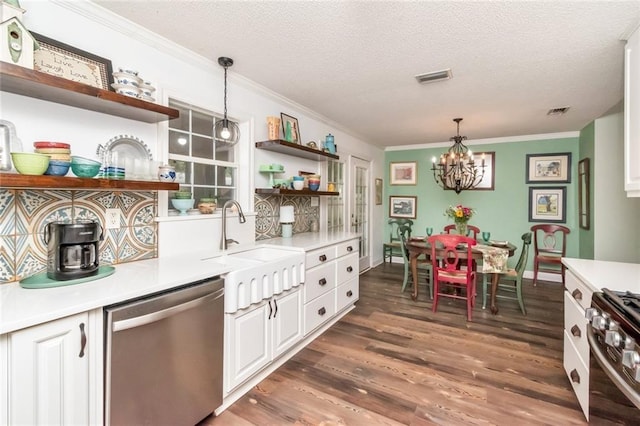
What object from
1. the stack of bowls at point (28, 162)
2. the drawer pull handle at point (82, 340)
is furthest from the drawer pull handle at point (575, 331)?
the stack of bowls at point (28, 162)

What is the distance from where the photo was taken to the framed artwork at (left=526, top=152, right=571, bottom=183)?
4809 mm

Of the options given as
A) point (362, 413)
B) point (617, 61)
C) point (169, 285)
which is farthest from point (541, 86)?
point (169, 285)

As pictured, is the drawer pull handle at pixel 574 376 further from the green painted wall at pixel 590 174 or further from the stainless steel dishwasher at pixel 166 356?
the green painted wall at pixel 590 174

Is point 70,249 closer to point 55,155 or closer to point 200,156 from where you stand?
point 55,155

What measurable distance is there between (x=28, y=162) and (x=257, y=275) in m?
1.28

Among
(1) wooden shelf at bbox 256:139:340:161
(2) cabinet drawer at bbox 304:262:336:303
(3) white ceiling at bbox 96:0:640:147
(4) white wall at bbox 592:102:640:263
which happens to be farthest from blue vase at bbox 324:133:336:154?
(4) white wall at bbox 592:102:640:263

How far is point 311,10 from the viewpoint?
1.77 metres

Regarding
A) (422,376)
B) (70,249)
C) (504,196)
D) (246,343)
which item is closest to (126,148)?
(70,249)

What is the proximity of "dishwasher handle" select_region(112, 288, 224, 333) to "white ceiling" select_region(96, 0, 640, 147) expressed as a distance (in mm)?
1664

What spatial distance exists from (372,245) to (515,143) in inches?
117

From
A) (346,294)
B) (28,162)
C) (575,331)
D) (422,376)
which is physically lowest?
(422,376)

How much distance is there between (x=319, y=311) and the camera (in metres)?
2.85

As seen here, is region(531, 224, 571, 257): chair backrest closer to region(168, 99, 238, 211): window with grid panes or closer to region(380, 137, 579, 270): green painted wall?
region(380, 137, 579, 270): green painted wall

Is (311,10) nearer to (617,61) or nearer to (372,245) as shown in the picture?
(617,61)
